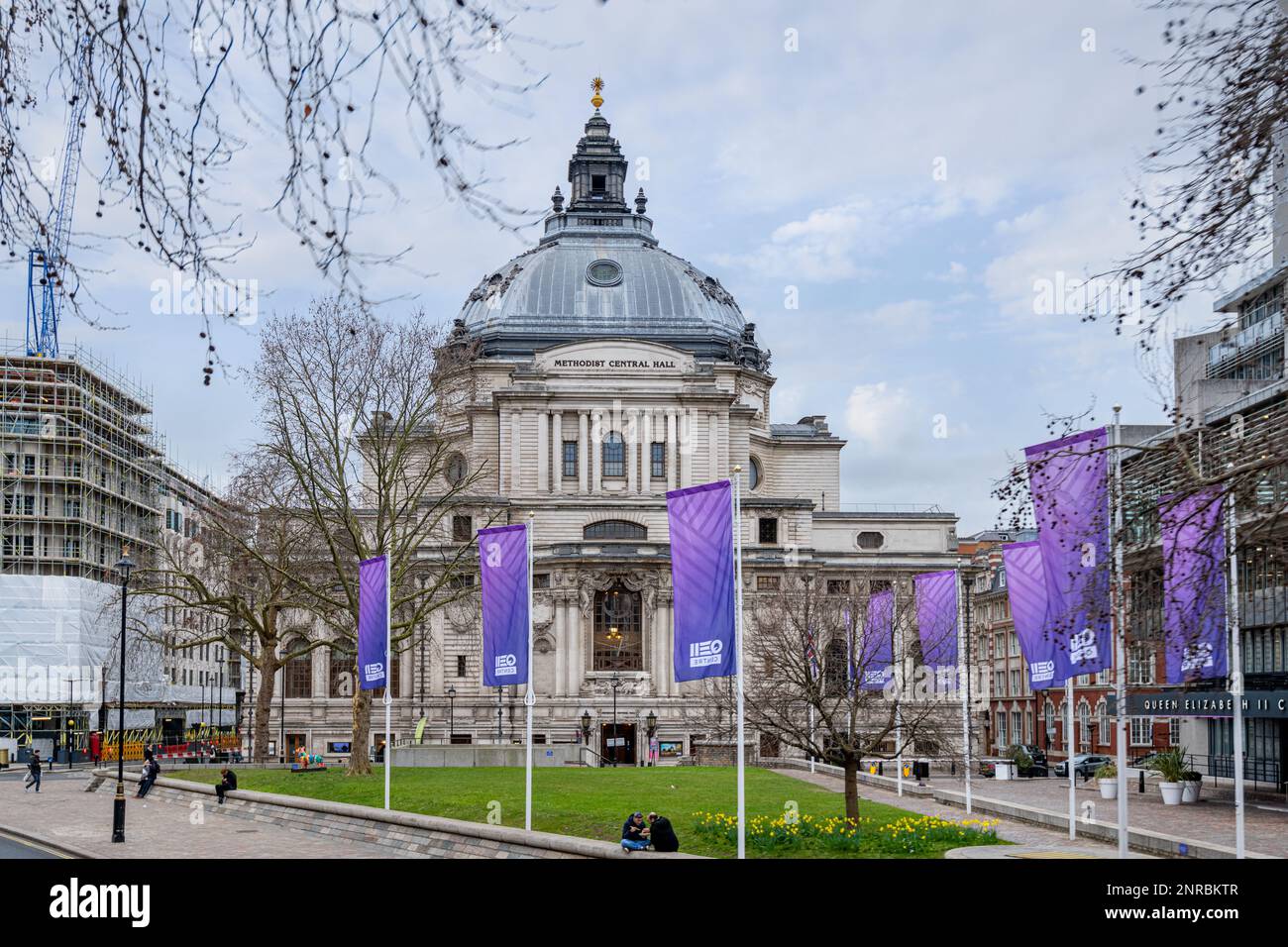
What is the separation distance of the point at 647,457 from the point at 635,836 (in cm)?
7081

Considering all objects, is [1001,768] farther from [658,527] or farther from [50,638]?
[50,638]

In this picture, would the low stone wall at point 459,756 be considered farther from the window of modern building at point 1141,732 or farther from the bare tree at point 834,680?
the window of modern building at point 1141,732

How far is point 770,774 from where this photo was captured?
2509 inches

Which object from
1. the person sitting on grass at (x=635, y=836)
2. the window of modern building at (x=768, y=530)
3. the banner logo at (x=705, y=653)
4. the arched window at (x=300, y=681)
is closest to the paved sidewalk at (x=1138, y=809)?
the banner logo at (x=705, y=653)

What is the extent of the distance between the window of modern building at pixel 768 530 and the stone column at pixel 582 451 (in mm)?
12344

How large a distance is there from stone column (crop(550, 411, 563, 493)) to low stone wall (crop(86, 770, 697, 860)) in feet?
170

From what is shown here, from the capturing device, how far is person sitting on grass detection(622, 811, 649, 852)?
99.6ft

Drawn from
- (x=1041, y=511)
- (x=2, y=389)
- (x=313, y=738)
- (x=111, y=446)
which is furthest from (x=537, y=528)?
(x=1041, y=511)

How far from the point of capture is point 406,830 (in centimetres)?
3794

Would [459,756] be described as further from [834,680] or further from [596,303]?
[596,303]

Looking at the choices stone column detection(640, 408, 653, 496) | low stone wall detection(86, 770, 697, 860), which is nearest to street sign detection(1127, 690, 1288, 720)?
low stone wall detection(86, 770, 697, 860)

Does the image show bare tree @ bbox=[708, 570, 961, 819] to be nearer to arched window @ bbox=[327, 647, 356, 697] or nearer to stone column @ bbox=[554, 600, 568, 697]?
stone column @ bbox=[554, 600, 568, 697]

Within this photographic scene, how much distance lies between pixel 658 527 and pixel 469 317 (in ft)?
88.2

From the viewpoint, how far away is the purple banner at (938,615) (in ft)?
160
